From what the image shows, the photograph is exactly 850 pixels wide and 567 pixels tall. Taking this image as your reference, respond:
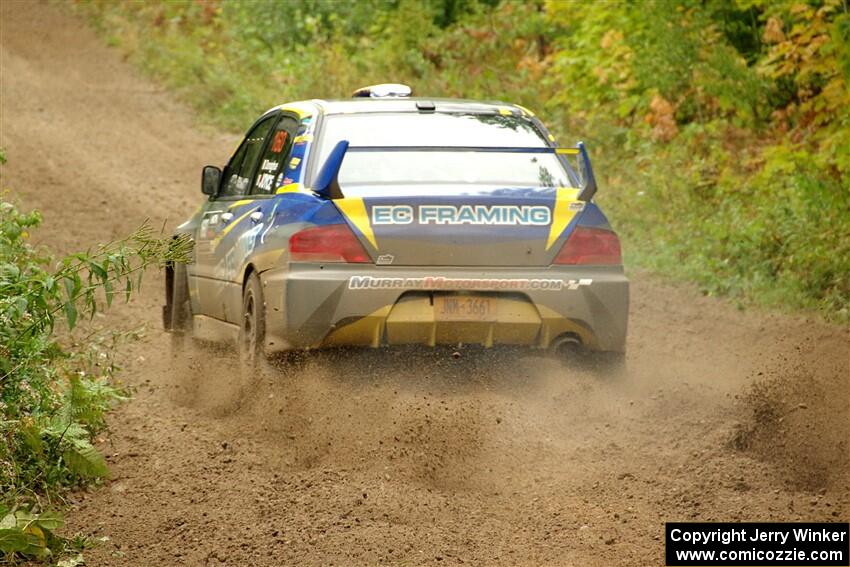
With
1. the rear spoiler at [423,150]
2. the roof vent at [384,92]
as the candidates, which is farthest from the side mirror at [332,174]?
the roof vent at [384,92]

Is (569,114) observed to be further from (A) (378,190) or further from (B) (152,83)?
(A) (378,190)

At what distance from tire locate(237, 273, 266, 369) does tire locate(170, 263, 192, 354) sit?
1.97m

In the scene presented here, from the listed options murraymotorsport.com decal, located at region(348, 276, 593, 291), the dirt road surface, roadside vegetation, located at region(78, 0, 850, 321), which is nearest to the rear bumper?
murraymotorsport.com decal, located at region(348, 276, 593, 291)

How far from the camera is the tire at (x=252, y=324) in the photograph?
7.41 meters

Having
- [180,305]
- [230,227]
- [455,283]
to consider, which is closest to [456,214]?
[455,283]

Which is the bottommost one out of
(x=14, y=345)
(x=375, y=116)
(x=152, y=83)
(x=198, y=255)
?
(x=152, y=83)

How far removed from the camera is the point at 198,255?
933cm

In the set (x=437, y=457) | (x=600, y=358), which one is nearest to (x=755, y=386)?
(x=600, y=358)

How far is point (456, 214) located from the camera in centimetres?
709

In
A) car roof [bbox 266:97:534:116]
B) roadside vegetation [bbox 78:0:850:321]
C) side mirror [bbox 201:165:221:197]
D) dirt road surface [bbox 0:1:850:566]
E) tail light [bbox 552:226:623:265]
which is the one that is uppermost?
car roof [bbox 266:97:534:116]

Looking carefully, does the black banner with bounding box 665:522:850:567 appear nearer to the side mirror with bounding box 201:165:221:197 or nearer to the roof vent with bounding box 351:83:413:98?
the roof vent with bounding box 351:83:413:98

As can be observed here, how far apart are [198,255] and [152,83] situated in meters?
15.9

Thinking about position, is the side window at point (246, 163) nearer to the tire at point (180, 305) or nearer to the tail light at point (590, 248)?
the tire at point (180, 305)

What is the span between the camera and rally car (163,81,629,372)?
23.0 feet
